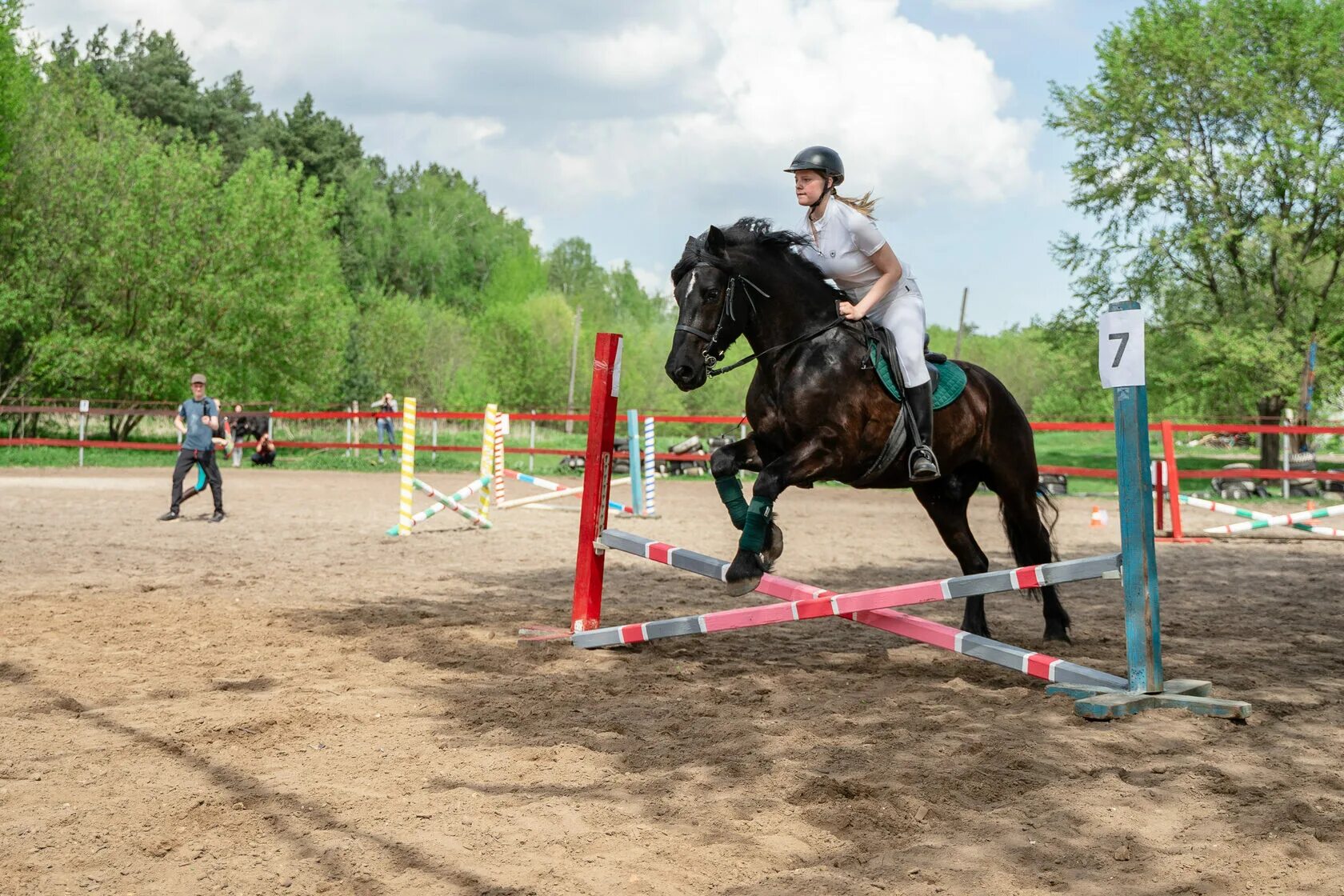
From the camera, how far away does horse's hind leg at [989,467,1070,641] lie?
6957 mm

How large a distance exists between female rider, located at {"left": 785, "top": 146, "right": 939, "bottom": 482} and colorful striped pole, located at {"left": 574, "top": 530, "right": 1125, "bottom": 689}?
0.86 metres

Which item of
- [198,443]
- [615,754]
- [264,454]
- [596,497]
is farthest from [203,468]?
[264,454]

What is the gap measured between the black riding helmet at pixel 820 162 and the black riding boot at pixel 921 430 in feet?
4.05

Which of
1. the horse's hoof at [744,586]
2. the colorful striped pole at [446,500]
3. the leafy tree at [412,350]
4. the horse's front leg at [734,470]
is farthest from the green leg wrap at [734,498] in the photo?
the leafy tree at [412,350]

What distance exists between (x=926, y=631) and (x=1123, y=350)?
1.64 meters

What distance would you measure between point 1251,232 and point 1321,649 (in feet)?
91.5

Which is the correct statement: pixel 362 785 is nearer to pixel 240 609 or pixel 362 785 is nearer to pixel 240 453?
pixel 240 609

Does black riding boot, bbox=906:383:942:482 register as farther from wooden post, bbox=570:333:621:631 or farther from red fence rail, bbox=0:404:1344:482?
red fence rail, bbox=0:404:1344:482

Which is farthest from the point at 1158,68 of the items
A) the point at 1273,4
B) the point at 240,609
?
the point at 240,609

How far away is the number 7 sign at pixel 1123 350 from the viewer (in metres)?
4.88

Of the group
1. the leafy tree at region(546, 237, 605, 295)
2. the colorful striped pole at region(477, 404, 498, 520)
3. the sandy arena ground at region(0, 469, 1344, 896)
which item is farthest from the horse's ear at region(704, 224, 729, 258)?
the leafy tree at region(546, 237, 605, 295)

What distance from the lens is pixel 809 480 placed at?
19.0ft

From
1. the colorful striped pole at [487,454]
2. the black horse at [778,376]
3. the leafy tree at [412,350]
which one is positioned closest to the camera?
the black horse at [778,376]

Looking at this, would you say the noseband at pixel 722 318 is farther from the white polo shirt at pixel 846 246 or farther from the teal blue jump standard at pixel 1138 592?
the teal blue jump standard at pixel 1138 592
